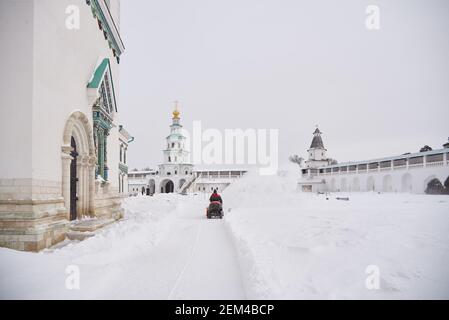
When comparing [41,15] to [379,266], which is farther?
[41,15]

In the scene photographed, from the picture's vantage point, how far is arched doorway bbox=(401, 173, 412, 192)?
33.3m

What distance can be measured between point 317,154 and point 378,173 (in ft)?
59.2

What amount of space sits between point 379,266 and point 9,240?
312 inches

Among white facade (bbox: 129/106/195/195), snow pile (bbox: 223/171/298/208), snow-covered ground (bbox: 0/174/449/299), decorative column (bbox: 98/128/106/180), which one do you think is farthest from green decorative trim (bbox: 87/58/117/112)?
white facade (bbox: 129/106/195/195)

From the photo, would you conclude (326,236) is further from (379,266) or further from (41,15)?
(41,15)

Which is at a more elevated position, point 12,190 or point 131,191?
point 12,190

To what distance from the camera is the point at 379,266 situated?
5375 mm

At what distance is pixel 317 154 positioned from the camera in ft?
185

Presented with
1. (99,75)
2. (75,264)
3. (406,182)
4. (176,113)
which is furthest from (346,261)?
(176,113)

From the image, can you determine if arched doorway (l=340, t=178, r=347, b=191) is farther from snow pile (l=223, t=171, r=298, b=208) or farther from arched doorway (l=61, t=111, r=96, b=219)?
arched doorway (l=61, t=111, r=96, b=219)

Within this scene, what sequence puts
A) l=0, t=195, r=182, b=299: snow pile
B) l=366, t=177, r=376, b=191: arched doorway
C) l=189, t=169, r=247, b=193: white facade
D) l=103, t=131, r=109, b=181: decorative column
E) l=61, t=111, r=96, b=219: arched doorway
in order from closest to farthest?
l=0, t=195, r=182, b=299: snow pile
l=61, t=111, r=96, b=219: arched doorway
l=103, t=131, r=109, b=181: decorative column
l=366, t=177, r=376, b=191: arched doorway
l=189, t=169, r=247, b=193: white facade

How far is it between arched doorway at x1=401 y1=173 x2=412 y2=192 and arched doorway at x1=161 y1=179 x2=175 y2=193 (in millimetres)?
40966
